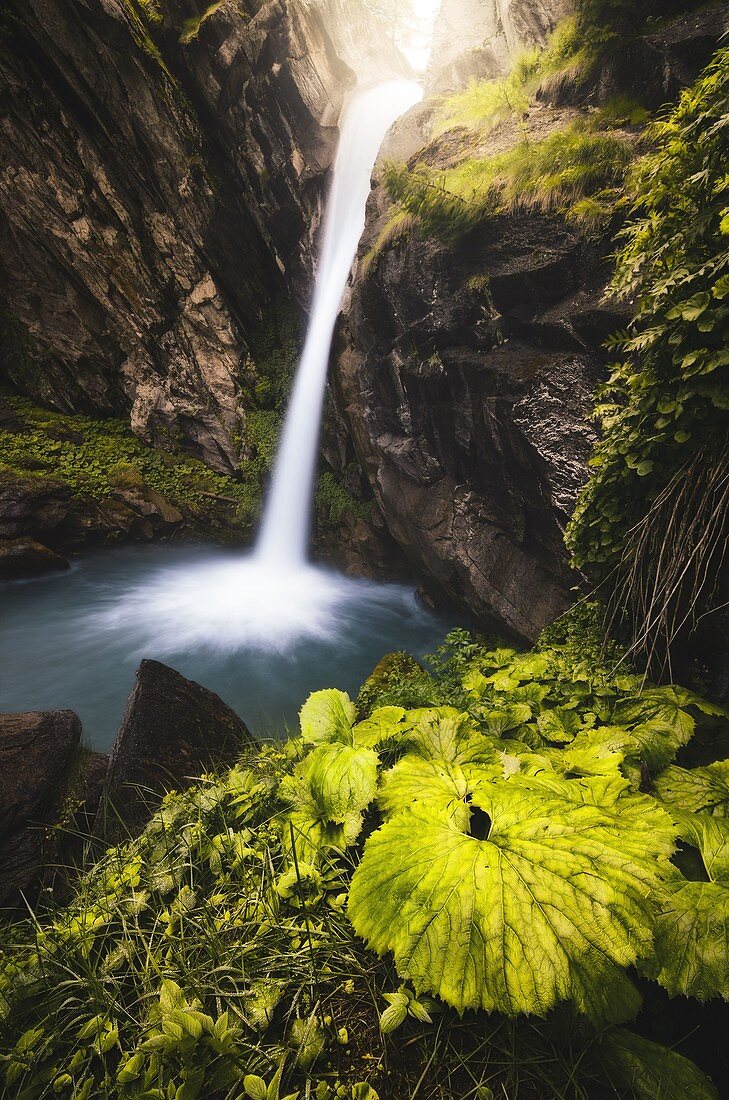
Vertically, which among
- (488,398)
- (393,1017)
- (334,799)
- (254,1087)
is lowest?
(254,1087)

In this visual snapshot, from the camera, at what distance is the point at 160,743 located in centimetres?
309

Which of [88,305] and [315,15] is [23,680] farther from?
[315,15]

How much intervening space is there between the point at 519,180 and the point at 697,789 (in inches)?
258

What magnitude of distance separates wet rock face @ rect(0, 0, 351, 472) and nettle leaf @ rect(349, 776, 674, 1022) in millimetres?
12768

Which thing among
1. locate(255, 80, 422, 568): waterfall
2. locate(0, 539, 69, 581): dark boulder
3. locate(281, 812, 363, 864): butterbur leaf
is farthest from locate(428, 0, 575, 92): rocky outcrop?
locate(0, 539, 69, 581): dark boulder

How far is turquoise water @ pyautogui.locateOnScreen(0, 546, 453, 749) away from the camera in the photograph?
6074mm

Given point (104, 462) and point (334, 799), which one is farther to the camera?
point (104, 462)

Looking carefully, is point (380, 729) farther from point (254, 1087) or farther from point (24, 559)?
point (24, 559)

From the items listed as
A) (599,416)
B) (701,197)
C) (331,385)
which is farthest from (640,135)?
(331,385)

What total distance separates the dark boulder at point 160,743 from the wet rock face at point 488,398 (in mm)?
4063

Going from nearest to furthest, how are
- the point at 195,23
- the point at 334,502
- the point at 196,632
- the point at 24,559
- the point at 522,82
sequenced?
the point at 522,82 → the point at 196,632 → the point at 24,559 → the point at 195,23 → the point at 334,502

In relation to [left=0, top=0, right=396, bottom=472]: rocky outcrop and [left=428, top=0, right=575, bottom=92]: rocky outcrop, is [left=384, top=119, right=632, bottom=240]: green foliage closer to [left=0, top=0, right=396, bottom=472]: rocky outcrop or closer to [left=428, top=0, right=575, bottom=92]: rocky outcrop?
[left=428, top=0, right=575, bottom=92]: rocky outcrop

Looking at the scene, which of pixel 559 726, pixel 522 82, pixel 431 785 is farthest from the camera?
pixel 522 82

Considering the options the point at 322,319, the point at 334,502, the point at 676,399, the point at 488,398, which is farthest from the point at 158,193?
the point at 676,399
